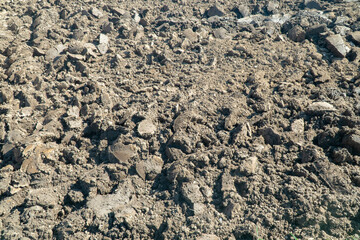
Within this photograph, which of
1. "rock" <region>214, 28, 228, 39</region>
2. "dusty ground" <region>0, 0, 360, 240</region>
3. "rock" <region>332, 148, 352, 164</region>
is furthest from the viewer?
"rock" <region>214, 28, 228, 39</region>

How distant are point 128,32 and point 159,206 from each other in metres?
2.82

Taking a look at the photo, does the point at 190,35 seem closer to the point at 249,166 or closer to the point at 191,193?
the point at 249,166

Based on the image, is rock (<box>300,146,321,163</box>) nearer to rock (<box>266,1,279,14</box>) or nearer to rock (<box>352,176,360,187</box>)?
rock (<box>352,176,360,187</box>)

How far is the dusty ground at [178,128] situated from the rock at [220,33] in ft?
0.15

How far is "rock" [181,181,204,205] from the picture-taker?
223 centimetres

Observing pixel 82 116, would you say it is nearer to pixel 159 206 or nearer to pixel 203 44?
pixel 159 206

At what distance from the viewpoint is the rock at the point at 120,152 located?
2.50 m

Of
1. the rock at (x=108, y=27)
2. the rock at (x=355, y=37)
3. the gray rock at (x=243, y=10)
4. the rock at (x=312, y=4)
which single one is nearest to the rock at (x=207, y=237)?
the rock at (x=108, y=27)

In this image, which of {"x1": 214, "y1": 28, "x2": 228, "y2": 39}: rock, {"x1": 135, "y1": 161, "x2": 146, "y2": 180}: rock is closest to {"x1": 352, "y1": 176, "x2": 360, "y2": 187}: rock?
{"x1": 135, "y1": 161, "x2": 146, "y2": 180}: rock

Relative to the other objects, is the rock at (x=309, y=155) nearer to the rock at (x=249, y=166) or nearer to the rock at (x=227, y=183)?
the rock at (x=249, y=166)

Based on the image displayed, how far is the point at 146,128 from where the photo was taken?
269cm

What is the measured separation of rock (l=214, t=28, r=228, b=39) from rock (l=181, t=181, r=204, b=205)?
103 inches

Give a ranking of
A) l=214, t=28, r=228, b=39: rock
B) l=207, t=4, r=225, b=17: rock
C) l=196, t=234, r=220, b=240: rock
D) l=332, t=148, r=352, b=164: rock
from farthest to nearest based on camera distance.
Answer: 1. l=207, t=4, r=225, b=17: rock
2. l=214, t=28, r=228, b=39: rock
3. l=332, t=148, r=352, b=164: rock
4. l=196, t=234, r=220, b=240: rock

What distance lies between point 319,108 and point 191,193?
1.62 meters
